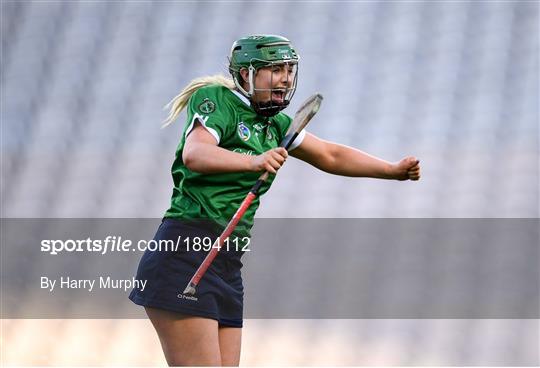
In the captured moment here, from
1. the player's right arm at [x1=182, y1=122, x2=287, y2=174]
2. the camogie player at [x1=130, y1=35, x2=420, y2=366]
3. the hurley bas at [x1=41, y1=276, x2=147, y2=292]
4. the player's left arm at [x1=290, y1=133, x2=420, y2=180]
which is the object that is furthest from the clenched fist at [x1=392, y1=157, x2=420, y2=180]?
the hurley bas at [x1=41, y1=276, x2=147, y2=292]

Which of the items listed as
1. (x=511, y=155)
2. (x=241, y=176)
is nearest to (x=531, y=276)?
(x=511, y=155)

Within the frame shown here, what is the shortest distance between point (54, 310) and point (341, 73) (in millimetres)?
1486

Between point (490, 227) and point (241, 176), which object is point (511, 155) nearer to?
point (490, 227)

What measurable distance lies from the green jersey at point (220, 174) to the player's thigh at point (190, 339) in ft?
0.72

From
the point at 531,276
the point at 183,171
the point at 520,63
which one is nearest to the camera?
the point at 183,171

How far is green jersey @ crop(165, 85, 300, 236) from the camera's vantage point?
1963 millimetres

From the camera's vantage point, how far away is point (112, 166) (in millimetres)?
3615

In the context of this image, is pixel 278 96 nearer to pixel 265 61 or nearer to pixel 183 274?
pixel 265 61

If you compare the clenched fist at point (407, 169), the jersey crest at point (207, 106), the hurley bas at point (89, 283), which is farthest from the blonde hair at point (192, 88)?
the hurley bas at point (89, 283)

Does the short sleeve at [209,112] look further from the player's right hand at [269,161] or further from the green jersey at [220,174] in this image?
the player's right hand at [269,161]

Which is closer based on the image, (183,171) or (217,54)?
(183,171)

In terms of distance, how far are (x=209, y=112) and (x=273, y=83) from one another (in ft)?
0.55

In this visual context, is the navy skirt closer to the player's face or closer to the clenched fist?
the player's face

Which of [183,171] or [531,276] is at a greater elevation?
[531,276]
